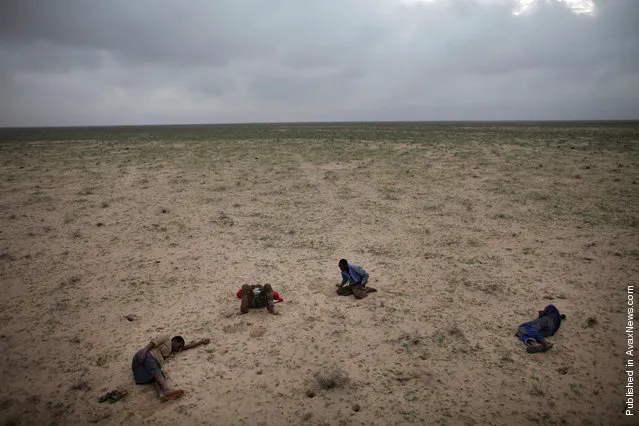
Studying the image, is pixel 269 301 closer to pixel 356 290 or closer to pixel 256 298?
pixel 256 298

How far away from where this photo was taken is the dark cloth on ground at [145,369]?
5.51m

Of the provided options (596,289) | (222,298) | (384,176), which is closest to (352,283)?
(222,298)

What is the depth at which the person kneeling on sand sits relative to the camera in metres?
5.31

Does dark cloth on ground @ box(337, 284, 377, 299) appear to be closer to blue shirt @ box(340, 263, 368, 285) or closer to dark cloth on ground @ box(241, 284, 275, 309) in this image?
blue shirt @ box(340, 263, 368, 285)

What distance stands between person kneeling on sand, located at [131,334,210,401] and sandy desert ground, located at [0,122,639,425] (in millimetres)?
178

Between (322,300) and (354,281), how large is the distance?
0.84 meters

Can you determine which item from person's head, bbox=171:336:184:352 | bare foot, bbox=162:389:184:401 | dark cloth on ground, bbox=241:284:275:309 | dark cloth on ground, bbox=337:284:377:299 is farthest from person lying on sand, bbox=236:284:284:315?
bare foot, bbox=162:389:184:401

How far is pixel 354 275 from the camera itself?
26.3 ft

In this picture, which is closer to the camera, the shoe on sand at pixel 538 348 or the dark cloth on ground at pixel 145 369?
the dark cloth on ground at pixel 145 369

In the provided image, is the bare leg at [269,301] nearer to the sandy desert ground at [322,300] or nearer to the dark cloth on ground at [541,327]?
the sandy desert ground at [322,300]

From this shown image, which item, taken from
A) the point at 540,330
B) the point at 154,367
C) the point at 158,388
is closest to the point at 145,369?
the point at 154,367

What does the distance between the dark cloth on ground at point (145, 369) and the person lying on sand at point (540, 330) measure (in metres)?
6.19

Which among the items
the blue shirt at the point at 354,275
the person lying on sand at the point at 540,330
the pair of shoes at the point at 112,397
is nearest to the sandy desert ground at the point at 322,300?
the pair of shoes at the point at 112,397

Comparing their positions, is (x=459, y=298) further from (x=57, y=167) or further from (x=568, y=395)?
(x=57, y=167)
